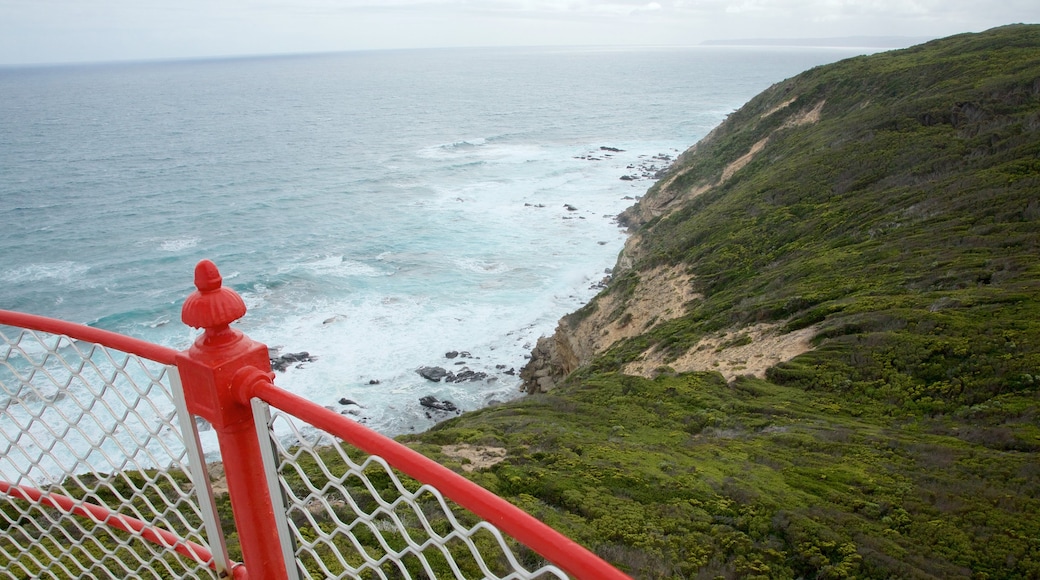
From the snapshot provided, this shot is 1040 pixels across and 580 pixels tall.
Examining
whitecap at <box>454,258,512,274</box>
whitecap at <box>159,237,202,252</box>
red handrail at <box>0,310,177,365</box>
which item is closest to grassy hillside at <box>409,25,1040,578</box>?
red handrail at <box>0,310,177,365</box>

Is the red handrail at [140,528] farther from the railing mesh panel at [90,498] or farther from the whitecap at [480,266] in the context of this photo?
the whitecap at [480,266]

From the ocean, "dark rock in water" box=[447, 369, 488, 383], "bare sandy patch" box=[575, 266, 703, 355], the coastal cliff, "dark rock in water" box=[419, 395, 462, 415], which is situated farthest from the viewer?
the ocean

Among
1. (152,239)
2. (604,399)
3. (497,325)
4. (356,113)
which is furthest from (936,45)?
(356,113)

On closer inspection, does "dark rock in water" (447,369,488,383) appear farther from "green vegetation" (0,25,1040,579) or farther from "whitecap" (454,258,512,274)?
"whitecap" (454,258,512,274)

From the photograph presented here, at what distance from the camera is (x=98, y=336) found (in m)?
3.02

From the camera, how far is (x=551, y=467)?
948 centimetres

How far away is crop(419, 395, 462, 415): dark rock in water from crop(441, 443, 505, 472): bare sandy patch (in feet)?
43.8

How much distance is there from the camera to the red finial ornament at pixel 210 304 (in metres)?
2.42

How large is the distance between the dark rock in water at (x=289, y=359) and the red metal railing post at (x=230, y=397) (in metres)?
25.4

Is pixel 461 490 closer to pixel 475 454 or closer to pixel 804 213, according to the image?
pixel 475 454

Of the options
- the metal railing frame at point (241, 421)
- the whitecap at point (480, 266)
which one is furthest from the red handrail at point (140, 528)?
the whitecap at point (480, 266)

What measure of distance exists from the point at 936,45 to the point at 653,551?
45558 millimetres

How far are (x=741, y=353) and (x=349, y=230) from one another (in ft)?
118

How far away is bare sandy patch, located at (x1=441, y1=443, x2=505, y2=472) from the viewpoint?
982cm
